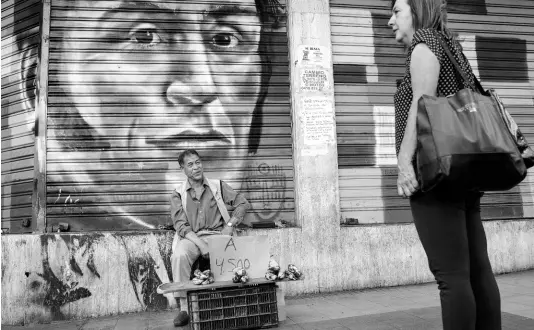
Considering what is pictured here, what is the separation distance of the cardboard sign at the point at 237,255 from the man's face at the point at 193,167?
1.03 metres

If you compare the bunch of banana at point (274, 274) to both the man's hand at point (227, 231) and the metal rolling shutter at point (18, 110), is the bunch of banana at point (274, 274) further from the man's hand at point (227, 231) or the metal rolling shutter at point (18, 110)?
the metal rolling shutter at point (18, 110)

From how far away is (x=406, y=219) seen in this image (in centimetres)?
611

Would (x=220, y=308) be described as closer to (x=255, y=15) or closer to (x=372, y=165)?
(x=372, y=165)

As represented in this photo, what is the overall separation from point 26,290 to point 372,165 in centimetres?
435

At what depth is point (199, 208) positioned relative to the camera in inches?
188

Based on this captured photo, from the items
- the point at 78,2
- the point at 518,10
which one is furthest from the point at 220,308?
the point at 518,10

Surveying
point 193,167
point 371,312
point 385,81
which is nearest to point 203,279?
point 193,167

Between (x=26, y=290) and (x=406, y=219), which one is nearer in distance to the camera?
(x=26, y=290)

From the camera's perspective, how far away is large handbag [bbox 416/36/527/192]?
188 cm

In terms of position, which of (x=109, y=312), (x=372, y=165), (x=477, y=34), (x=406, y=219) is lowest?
(x=109, y=312)

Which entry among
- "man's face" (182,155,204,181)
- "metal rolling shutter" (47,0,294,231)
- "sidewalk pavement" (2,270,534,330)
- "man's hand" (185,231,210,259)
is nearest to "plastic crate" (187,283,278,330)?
"sidewalk pavement" (2,270,534,330)

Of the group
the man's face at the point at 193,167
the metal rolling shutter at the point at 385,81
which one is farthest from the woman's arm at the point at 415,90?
the metal rolling shutter at the point at 385,81

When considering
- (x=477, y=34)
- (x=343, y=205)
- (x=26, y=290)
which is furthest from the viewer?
(x=477, y=34)

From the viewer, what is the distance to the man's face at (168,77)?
18.5 feet
